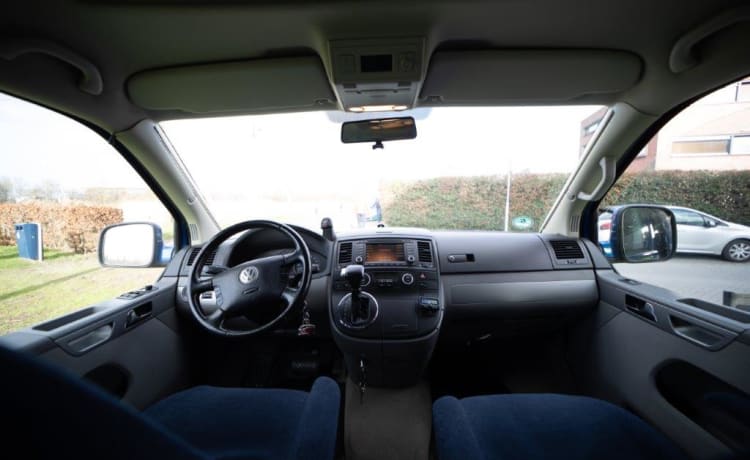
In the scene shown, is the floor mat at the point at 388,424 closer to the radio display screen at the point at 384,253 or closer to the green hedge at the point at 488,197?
the radio display screen at the point at 384,253

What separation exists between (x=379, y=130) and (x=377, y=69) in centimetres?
65

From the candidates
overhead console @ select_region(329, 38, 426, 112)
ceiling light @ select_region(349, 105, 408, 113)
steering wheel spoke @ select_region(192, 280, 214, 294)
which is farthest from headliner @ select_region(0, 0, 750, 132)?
steering wheel spoke @ select_region(192, 280, 214, 294)

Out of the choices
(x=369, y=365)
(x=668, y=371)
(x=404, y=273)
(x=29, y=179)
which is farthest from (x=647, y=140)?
(x=29, y=179)

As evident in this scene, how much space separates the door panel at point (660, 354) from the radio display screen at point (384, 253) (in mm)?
1477

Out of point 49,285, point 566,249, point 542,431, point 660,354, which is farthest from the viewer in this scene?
point 566,249

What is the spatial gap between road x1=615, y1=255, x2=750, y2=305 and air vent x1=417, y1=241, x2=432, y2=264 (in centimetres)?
148

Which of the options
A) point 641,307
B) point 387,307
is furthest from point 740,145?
point 387,307

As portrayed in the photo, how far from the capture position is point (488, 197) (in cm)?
276

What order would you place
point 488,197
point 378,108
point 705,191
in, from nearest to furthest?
point 378,108
point 705,191
point 488,197

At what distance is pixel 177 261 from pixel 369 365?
1659 mm

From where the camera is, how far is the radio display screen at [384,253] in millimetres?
2119

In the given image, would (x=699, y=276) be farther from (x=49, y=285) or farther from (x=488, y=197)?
(x=49, y=285)

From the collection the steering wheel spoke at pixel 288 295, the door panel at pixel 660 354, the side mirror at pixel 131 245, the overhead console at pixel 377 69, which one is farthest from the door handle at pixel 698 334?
the side mirror at pixel 131 245

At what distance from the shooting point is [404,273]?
2035 mm
